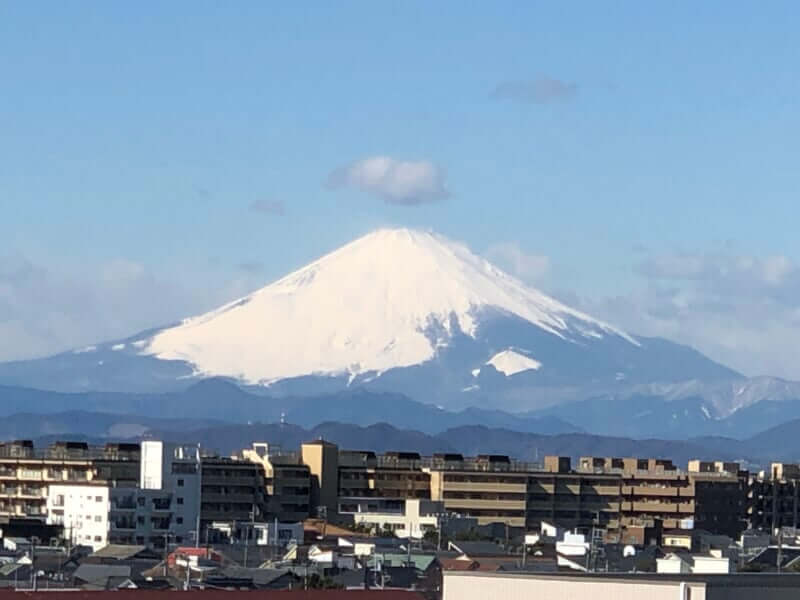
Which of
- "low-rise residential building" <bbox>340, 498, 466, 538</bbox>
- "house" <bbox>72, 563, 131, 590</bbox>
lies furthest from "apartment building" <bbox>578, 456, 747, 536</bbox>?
"house" <bbox>72, 563, 131, 590</bbox>

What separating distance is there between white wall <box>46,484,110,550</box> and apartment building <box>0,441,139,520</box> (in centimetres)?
368

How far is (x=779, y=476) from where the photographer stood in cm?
12581

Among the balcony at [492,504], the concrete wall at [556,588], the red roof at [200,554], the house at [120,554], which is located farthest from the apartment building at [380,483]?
the concrete wall at [556,588]

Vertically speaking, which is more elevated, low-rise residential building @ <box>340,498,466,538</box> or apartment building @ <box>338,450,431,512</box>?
apartment building @ <box>338,450,431,512</box>

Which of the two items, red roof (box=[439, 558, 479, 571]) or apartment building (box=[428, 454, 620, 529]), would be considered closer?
red roof (box=[439, 558, 479, 571])

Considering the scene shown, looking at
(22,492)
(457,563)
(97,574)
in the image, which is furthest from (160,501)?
(97,574)

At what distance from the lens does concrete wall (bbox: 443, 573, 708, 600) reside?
28203 millimetres

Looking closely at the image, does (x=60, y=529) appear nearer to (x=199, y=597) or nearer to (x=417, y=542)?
(x=417, y=542)

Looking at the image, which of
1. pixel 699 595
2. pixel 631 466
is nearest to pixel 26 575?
pixel 699 595

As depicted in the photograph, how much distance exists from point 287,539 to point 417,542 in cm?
569

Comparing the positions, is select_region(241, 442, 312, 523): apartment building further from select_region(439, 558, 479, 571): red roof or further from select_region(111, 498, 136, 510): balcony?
select_region(439, 558, 479, 571): red roof

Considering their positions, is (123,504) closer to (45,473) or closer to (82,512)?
(82,512)

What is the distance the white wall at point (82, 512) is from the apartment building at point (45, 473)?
3683 millimetres

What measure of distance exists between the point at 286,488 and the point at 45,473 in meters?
9.92
